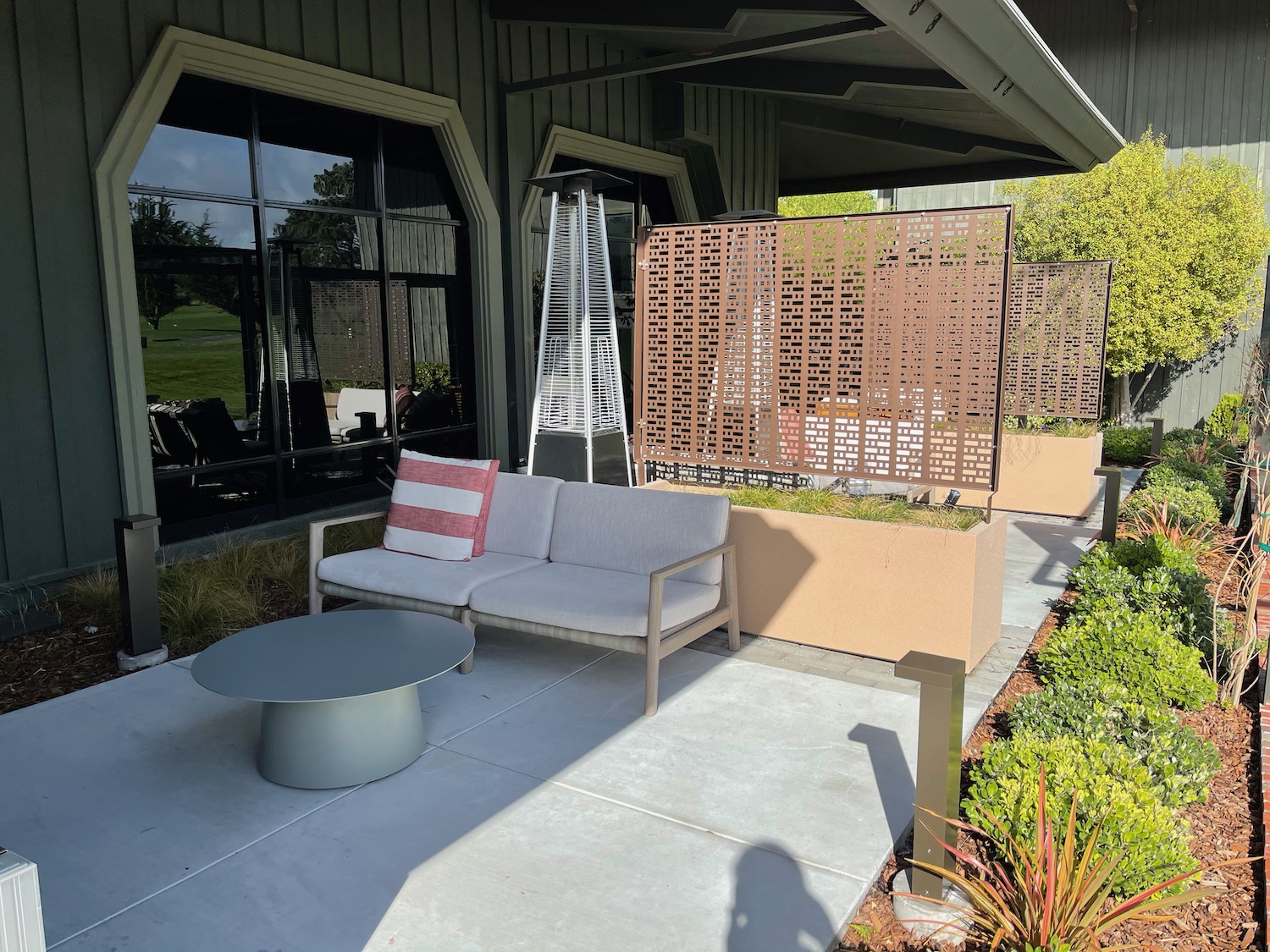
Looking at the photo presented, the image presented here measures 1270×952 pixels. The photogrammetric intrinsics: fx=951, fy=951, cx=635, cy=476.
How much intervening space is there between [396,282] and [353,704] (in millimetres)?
5172

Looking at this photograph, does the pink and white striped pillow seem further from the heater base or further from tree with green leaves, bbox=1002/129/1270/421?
tree with green leaves, bbox=1002/129/1270/421

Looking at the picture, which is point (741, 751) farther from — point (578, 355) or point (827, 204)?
point (827, 204)

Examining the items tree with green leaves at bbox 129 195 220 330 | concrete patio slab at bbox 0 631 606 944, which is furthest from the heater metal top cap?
concrete patio slab at bbox 0 631 606 944

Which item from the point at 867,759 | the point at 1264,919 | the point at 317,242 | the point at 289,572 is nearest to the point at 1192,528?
the point at 867,759

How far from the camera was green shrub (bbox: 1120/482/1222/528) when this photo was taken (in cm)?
665

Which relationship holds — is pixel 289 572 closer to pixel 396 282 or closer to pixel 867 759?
pixel 396 282

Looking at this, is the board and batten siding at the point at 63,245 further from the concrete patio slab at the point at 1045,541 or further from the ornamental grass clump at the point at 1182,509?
the ornamental grass clump at the point at 1182,509

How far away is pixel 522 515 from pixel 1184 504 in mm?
4806

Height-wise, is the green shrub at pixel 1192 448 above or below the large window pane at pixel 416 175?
below

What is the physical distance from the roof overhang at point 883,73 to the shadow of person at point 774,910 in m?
3.83

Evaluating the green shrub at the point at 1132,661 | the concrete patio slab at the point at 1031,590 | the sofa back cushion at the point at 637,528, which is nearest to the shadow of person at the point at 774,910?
the green shrub at the point at 1132,661

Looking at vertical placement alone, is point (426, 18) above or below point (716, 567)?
above

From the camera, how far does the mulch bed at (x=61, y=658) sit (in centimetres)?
443

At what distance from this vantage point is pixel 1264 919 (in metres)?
2.60
